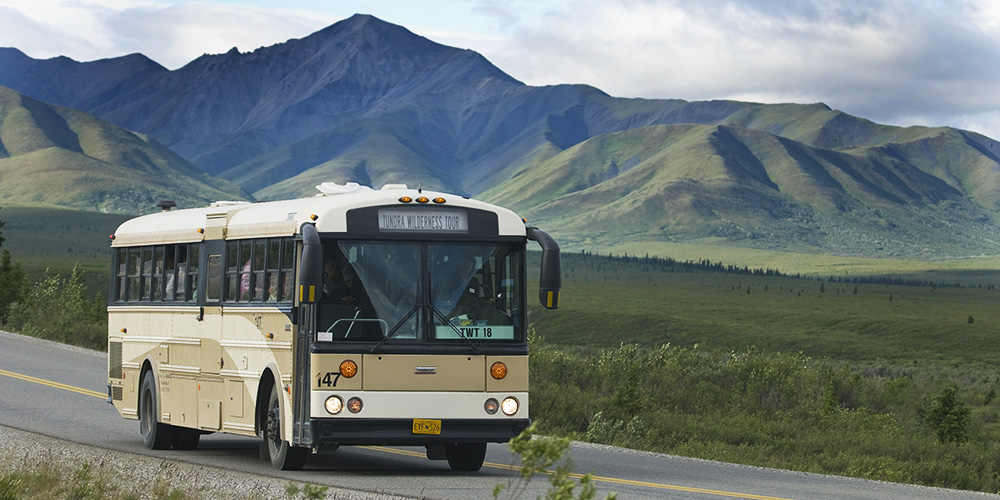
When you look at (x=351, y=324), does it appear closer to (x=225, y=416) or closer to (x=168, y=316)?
(x=225, y=416)

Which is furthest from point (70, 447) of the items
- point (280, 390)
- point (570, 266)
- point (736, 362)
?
point (570, 266)

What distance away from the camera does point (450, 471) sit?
15.0 metres

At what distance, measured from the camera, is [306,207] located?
13820 millimetres

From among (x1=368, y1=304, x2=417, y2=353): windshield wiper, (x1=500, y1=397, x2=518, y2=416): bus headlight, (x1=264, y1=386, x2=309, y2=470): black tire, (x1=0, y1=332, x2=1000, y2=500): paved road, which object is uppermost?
(x1=368, y1=304, x2=417, y2=353): windshield wiper

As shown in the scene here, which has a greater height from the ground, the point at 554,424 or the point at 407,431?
the point at 407,431

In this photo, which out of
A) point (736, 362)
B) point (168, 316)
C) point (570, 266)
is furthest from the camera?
point (570, 266)

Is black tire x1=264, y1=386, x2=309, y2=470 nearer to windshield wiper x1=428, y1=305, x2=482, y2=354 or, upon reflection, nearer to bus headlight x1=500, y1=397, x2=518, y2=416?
windshield wiper x1=428, y1=305, x2=482, y2=354

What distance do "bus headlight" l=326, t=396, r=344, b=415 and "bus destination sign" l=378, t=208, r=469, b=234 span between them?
5.84 feet

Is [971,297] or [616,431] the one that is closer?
[616,431]

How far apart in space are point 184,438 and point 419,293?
5.44 m

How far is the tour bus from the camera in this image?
13.1 m

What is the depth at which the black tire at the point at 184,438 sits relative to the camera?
17.2 meters

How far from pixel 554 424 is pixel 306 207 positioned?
9159 millimetres

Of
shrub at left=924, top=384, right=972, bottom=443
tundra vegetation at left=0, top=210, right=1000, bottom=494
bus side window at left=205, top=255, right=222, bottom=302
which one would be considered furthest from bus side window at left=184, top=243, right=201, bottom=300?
A: shrub at left=924, top=384, right=972, bottom=443
